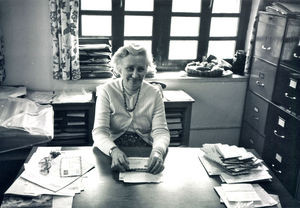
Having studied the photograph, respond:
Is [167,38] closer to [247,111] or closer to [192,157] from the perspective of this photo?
[247,111]

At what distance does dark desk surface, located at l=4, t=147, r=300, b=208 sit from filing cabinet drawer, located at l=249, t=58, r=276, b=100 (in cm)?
174

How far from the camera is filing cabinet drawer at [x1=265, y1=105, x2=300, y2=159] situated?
3018 mm

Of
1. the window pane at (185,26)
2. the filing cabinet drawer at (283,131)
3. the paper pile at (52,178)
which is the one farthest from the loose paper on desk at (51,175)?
the window pane at (185,26)

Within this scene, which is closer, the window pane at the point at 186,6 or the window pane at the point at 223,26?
the window pane at the point at 186,6

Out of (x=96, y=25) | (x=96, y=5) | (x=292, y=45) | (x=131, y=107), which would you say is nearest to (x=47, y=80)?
(x=96, y=25)

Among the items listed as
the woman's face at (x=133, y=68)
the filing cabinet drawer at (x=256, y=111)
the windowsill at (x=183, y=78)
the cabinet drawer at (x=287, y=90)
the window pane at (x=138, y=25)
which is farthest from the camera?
the window pane at (x=138, y=25)

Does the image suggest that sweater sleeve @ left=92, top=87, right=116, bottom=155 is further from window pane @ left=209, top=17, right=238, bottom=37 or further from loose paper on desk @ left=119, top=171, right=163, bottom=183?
window pane @ left=209, top=17, right=238, bottom=37

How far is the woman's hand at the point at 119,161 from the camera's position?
1852mm

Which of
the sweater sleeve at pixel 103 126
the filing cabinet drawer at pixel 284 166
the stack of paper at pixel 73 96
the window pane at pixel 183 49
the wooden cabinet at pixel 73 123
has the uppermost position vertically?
the window pane at pixel 183 49

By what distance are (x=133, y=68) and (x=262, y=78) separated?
1.77 m

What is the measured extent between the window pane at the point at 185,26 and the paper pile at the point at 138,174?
228 centimetres

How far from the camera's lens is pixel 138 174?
1.84 metres

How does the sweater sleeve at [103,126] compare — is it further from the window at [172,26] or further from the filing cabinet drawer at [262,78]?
the filing cabinet drawer at [262,78]

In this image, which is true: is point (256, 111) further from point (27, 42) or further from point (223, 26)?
point (27, 42)
